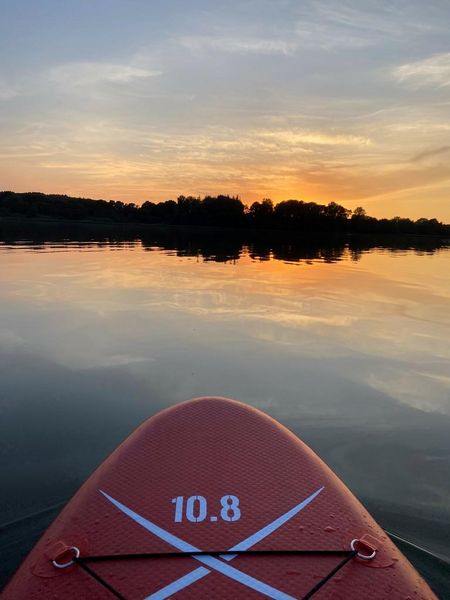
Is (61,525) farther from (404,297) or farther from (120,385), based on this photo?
(404,297)

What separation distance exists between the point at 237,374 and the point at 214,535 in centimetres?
342

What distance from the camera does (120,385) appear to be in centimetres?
508

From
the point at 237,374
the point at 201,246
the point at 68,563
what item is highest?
the point at 201,246

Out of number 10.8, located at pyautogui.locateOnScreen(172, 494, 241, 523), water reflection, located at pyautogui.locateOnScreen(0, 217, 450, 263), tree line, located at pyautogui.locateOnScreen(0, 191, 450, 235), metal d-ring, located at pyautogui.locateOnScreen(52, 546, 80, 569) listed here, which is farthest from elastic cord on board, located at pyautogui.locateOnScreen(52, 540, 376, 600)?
tree line, located at pyautogui.locateOnScreen(0, 191, 450, 235)

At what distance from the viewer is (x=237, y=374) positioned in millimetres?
5531

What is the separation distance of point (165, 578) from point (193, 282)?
10057 mm

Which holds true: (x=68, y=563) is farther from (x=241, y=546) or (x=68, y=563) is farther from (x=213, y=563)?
(x=241, y=546)

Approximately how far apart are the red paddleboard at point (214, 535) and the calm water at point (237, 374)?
2.52 feet

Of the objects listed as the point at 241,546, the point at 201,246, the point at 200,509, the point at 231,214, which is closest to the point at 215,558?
the point at 241,546

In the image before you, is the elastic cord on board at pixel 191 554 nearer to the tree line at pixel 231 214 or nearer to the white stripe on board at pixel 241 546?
the white stripe on board at pixel 241 546

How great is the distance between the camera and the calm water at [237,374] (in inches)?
136

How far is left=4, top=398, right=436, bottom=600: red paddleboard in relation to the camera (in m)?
1.87

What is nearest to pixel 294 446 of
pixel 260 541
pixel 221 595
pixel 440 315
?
pixel 260 541

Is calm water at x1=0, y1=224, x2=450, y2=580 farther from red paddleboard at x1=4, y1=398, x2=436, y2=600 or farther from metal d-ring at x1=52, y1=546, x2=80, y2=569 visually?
metal d-ring at x1=52, y1=546, x2=80, y2=569
